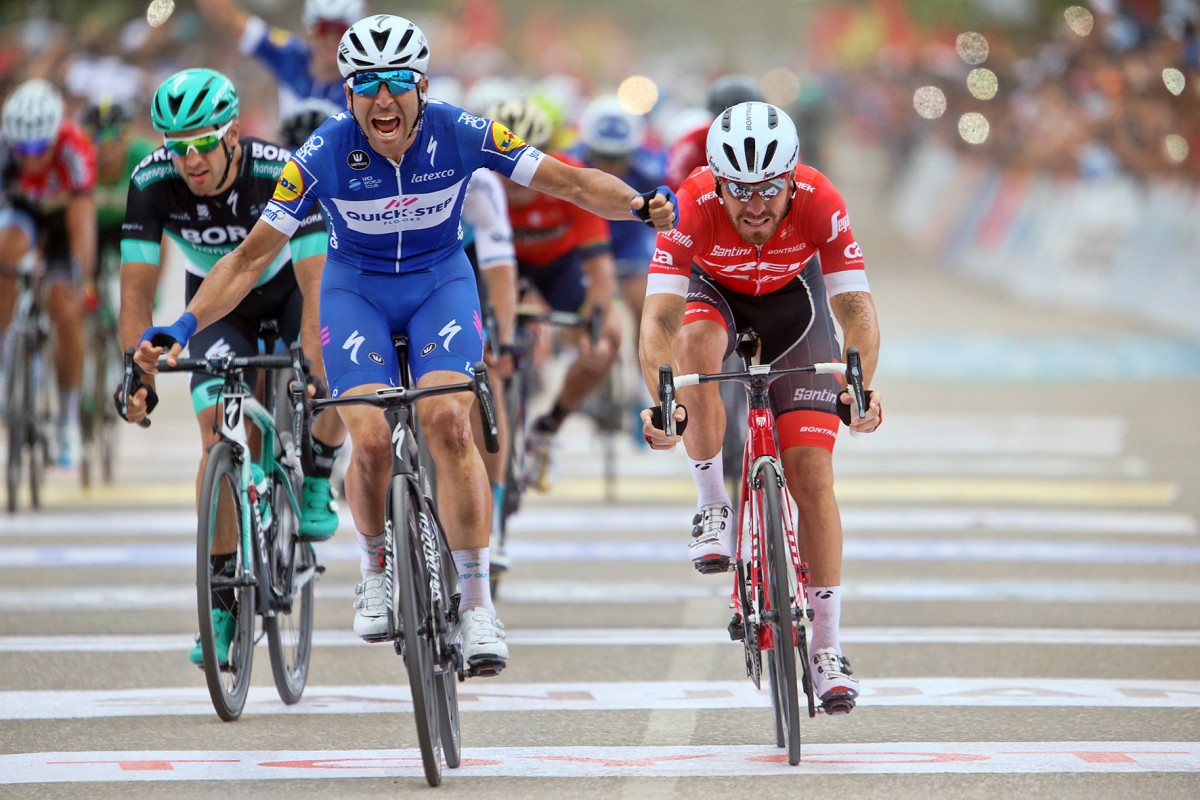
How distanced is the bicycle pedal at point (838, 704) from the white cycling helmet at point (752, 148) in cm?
→ 168

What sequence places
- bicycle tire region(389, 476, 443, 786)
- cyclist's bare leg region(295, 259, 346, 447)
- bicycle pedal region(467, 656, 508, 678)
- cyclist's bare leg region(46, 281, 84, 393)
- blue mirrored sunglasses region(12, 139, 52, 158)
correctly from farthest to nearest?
cyclist's bare leg region(46, 281, 84, 393), blue mirrored sunglasses region(12, 139, 52, 158), cyclist's bare leg region(295, 259, 346, 447), bicycle pedal region(467, 656, 508, 678), bicycle tire region(389, 476, 443, 786)

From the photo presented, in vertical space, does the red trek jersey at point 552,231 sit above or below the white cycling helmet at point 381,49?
below

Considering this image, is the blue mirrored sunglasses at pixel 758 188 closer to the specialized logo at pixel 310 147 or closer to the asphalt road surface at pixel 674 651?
the specialized logo at pixel 310 147

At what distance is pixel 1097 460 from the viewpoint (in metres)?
13.8

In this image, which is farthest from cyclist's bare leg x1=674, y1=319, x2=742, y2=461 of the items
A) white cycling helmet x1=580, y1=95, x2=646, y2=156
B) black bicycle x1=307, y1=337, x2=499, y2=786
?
white cycling helmet x1=580, y1=95, x2=646, y2=156

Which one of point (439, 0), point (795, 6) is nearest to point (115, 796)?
point (439, 0)

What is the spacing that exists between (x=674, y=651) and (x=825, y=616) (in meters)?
1.68

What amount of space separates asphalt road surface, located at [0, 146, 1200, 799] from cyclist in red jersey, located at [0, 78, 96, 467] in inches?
43.8

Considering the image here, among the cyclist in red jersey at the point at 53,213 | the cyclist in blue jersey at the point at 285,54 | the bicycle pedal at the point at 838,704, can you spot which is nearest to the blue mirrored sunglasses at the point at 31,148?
the cyclist in red jersey at the point at 53,213

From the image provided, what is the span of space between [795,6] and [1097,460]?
5036 inches

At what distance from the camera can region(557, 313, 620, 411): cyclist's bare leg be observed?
10.5 m

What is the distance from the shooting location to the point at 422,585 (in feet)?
19.3

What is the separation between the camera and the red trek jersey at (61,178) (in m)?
11.6

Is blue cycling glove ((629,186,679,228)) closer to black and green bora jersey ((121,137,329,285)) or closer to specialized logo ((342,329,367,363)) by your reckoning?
specialized logo ((342,329,367,363))
